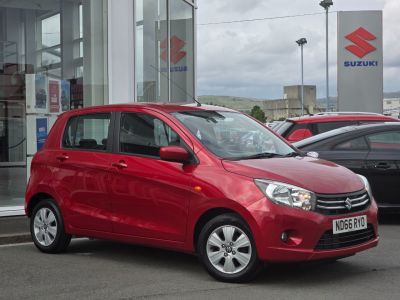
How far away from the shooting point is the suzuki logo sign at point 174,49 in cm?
1390

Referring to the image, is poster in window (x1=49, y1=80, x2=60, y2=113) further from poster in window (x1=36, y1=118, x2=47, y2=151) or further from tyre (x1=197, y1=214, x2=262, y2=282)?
tyre (x1=197, y1=214, x2=262, y2=282)

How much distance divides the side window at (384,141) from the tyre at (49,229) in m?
4.57

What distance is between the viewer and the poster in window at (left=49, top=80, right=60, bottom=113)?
11375 millimetres

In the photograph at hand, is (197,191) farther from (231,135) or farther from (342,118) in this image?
(342,118)

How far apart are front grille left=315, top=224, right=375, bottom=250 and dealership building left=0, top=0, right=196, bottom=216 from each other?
6.21 metres

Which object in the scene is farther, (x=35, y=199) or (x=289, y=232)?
(x=35, y=199)

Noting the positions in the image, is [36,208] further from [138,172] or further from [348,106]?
[348,106]

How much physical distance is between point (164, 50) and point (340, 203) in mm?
8983

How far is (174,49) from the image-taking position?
47.0 ft

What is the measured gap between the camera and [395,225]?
9.10 meters

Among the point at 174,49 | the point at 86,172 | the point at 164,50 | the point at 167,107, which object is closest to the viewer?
the point at 167,107

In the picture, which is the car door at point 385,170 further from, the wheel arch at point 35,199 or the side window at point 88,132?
the wheel arch at point 35,199

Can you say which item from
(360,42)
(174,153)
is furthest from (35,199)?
(360,42)

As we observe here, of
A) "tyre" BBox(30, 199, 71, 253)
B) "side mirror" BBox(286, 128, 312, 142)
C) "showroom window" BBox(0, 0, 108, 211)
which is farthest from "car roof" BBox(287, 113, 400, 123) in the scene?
"tyre" BBox(30, 199, 71, 253)
